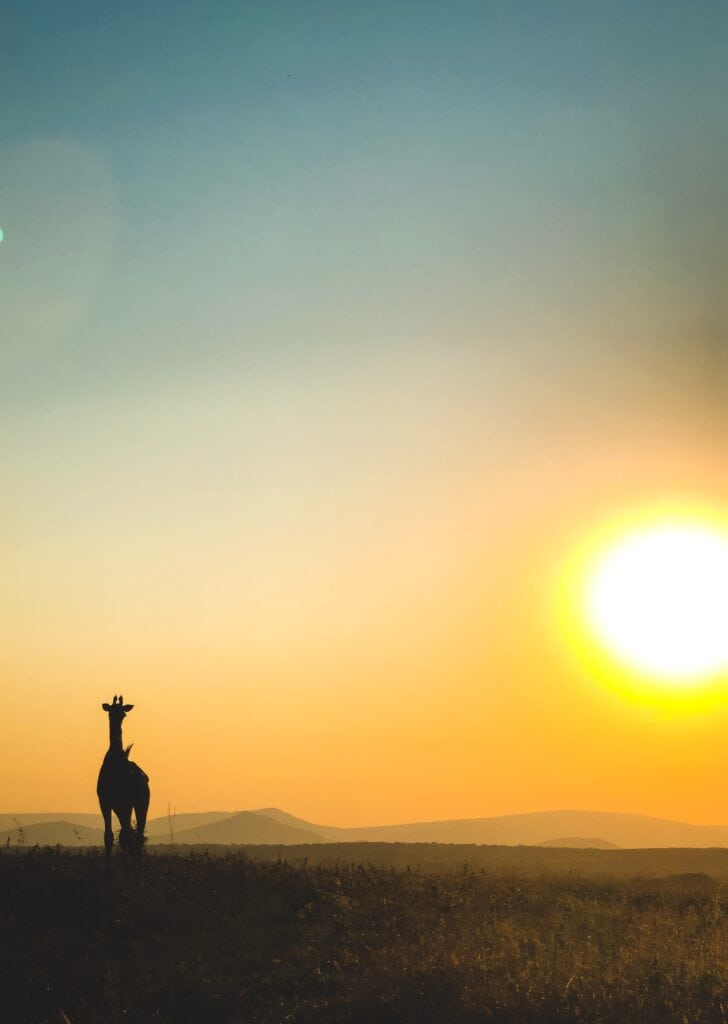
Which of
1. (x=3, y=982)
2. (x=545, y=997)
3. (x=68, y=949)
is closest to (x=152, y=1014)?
(x=3, y=982)

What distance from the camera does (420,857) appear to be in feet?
128

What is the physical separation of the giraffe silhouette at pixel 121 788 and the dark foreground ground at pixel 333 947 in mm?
557

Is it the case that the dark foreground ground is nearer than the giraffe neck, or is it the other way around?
the dark foreground ground

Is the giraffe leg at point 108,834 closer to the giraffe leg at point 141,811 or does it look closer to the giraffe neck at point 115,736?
the giraffe leg at point 141,811

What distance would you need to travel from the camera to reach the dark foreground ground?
9.93 metres

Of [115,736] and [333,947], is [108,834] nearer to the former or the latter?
[115,736]

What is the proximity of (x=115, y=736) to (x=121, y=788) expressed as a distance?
1.07 meters

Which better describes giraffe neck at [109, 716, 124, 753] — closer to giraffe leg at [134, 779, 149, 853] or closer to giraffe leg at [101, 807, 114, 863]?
giraffe leg at [134, 779, 149, 853]

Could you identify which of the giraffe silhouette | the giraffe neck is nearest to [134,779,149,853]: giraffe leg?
the giraffe silhouette

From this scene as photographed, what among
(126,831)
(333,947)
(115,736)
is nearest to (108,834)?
(126,831)

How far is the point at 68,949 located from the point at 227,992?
8.97 feet

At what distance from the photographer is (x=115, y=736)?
1969cm

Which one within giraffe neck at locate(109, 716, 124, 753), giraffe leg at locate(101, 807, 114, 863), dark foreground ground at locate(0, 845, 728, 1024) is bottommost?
dark foreground ground at locate(0, 845, 728, 1024)

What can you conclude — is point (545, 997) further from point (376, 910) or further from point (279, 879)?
point (279, 879)
